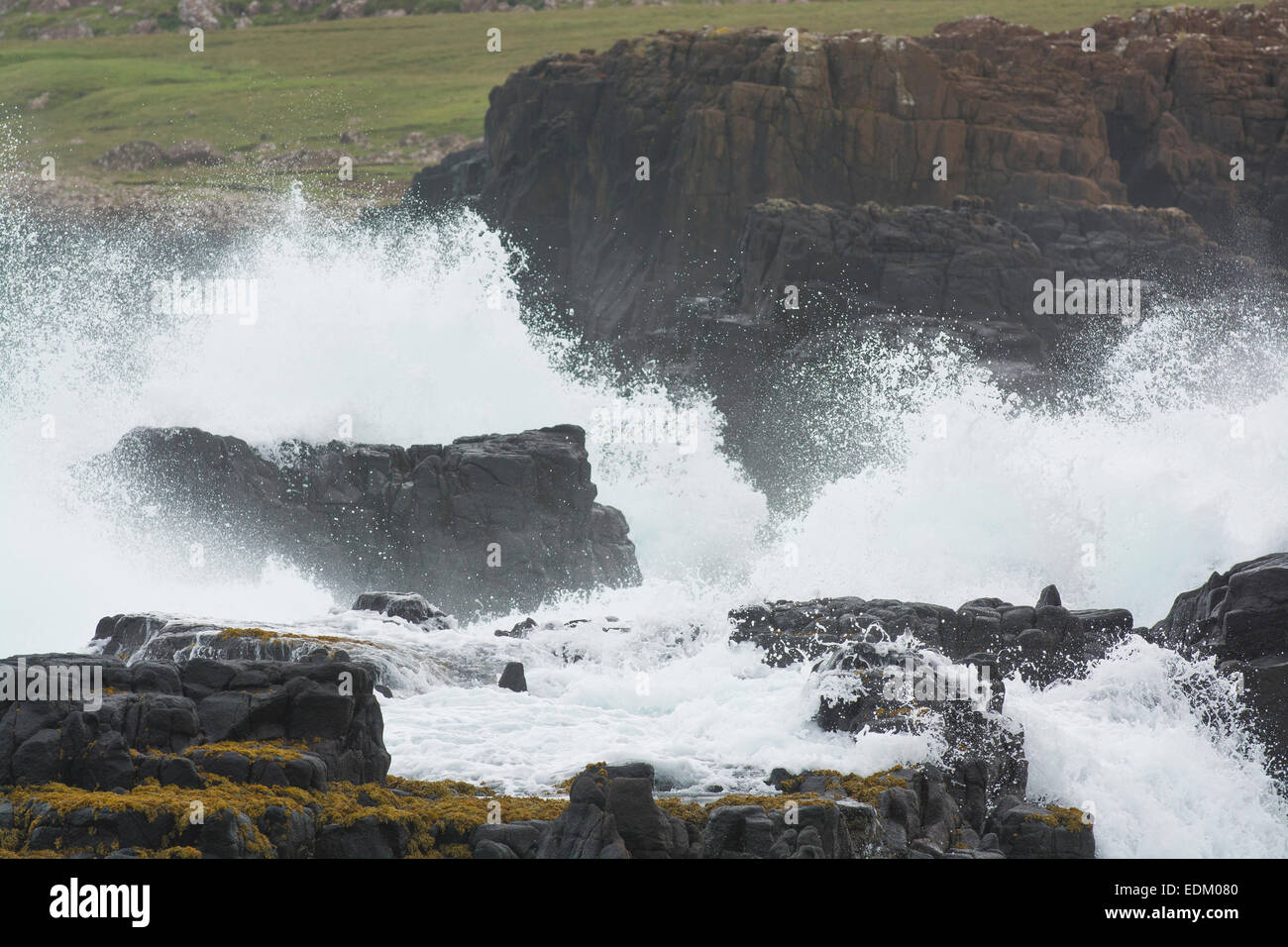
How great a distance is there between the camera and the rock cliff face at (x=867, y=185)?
2157 inches

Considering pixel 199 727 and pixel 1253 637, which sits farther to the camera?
pixel 1253 637

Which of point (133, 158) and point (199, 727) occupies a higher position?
point (133, 158)

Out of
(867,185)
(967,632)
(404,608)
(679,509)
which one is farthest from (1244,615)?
(867,185)

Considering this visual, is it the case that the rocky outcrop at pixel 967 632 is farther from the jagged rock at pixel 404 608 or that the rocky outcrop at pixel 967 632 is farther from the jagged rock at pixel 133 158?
the jagged rock at pixel 133 158

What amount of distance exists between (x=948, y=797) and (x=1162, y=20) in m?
60.2

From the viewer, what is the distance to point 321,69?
12062cm

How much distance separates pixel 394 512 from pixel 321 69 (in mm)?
85577

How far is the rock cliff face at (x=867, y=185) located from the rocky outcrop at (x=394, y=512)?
12.7 metres

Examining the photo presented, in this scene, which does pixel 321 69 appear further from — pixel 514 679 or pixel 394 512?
pixel 514 679

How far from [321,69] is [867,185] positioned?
72399mm

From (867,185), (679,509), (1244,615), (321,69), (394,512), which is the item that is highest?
(321,69)

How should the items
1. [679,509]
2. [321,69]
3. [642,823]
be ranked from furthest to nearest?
[321,69] → [679,509] → [642,823]

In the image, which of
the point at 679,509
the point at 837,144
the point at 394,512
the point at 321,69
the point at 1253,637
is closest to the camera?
the point at 1253,637

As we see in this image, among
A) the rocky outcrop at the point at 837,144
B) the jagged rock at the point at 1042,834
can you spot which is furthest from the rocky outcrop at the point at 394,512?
the jagged rock at the point at 1042,834
